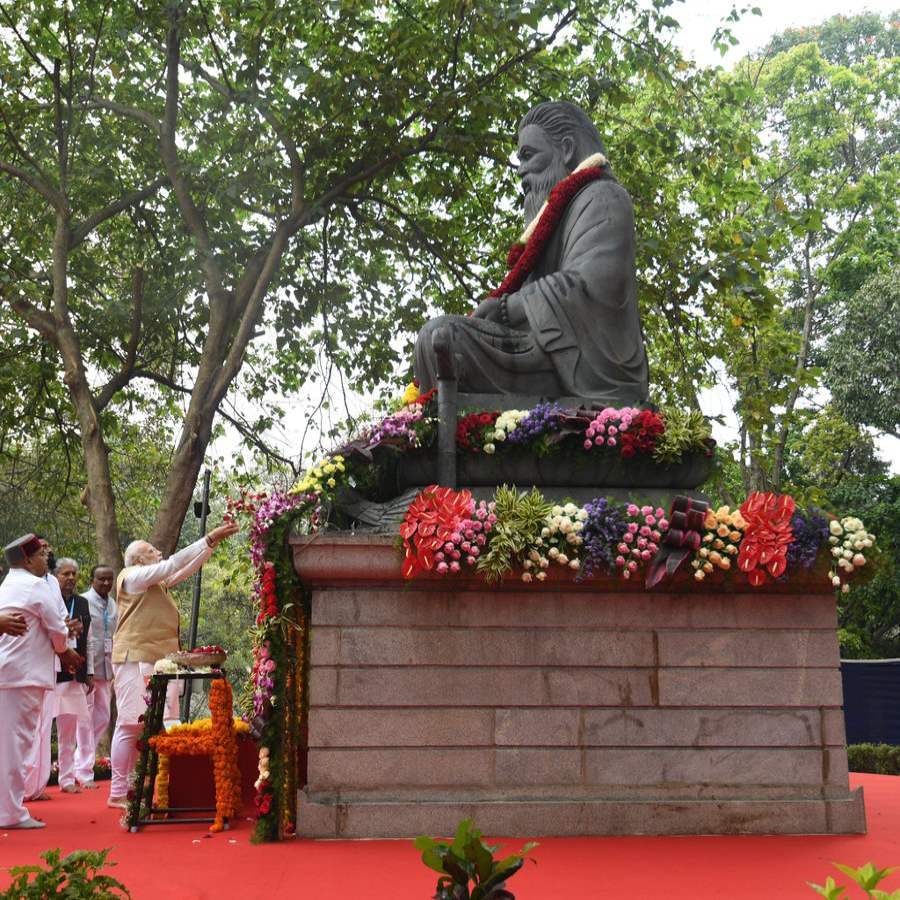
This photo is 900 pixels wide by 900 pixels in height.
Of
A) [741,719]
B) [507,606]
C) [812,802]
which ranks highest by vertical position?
[507,606]

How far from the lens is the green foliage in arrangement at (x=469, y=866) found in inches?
120

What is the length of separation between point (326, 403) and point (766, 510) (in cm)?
861

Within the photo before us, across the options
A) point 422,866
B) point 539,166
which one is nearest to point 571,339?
point 539,166

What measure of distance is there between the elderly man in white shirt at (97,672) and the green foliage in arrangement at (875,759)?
765 centimetres

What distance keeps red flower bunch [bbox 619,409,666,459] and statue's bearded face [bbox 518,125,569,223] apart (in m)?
2.51

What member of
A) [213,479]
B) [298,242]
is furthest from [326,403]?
[213,479]

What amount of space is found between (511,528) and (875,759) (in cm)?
804

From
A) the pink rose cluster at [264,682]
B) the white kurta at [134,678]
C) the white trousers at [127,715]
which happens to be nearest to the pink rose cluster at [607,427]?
the pink rose cluster at [264,682]

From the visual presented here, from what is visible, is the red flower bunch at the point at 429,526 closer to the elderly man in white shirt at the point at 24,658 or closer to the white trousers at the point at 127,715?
the white trousers at the point at 127,715

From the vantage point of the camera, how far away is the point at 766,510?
20.3 feet

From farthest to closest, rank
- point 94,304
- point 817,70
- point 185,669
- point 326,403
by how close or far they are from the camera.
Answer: point 817,70 → point 94,304 → point 326,403 → point 185,669

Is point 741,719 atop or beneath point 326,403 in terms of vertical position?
beneath

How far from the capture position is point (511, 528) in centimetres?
601

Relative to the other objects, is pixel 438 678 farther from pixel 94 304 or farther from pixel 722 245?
pixel 94 304
